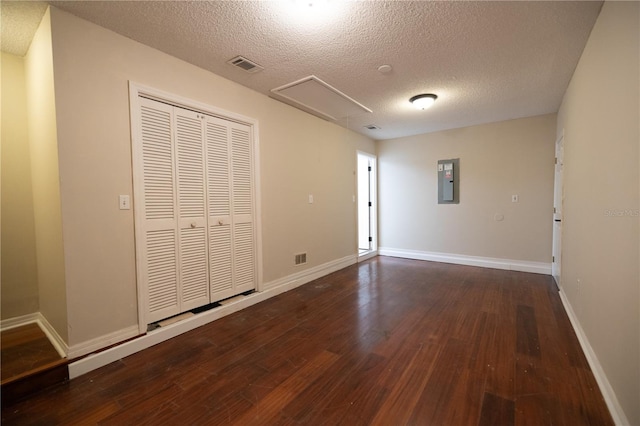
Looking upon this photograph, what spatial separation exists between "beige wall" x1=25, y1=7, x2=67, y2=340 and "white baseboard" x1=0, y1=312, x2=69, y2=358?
0.21ft

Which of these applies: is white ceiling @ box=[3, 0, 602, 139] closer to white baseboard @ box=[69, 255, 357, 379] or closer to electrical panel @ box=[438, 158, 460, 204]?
electrical panel @ box=[438, 158, 460, 204]

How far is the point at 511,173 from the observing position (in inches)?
181

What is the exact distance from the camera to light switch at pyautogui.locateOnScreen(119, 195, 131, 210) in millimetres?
2199

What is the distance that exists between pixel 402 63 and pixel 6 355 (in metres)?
4.20

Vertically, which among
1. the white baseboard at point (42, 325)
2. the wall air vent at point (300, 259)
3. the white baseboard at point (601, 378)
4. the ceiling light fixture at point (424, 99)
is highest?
the ceiling light fixture at point (424, 99)

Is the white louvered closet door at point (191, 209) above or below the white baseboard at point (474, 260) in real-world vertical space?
above

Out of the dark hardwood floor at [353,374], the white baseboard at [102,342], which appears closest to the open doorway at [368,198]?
the dark hardwood floor at [353,374]

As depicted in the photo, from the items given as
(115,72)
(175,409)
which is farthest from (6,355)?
(115,72)

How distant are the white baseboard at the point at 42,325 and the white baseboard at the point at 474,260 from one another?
5.28m

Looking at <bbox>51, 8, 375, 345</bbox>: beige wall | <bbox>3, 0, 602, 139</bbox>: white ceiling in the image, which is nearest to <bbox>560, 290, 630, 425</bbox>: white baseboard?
<bbox>3, 0, 602, 139</bbox>: white ceiling

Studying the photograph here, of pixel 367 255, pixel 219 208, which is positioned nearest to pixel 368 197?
pixel 367 255

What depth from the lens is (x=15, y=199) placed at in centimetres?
247

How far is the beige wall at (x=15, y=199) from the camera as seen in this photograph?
2.42m

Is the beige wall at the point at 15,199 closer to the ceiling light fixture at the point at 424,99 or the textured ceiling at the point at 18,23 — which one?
the textured ceiling at the point at 18,23
